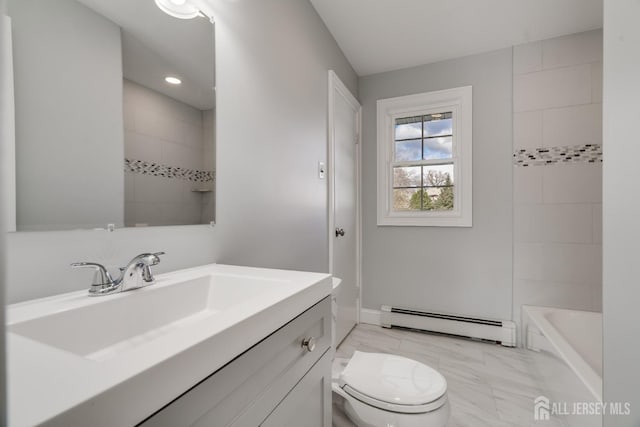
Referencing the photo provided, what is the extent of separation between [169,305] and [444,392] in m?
1.10

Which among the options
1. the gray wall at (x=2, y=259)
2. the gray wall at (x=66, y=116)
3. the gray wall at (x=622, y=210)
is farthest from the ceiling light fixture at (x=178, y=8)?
the gray wall at (x=622, y=210)

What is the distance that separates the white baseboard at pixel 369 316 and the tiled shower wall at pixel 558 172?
116cm

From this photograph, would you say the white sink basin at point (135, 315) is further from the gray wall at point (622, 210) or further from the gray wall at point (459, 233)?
the gray wall at point (459, 233)

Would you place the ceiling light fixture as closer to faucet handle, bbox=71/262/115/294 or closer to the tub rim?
faucet handle, bbox=71/262/115/294

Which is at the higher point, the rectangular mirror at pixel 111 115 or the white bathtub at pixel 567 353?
the rectangular mirror at pixel 111 115

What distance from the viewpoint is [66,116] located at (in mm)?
691

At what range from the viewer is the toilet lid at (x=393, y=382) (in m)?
1.11

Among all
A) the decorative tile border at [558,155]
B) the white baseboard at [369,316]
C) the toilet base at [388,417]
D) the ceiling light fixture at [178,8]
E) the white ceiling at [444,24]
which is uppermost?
the white ceiling at [444,24]

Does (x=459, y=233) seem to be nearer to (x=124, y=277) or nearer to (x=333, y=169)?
(x=333, y=169)

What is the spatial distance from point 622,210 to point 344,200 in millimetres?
1798

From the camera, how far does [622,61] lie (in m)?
0.73

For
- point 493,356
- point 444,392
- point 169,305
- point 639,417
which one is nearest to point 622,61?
point 639,417

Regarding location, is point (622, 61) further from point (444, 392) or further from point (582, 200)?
point (582, 200)

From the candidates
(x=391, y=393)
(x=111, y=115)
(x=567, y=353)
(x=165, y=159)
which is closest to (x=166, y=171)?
(x=165, y=159)
